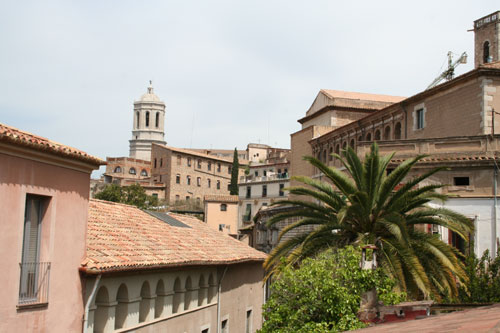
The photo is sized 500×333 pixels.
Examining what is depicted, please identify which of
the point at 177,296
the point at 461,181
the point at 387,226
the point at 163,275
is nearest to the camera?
the point at 387,226

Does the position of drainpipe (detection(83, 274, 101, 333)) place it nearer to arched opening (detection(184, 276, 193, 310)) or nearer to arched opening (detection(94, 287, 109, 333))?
arched opening (detection(94, 287, 109, 333))

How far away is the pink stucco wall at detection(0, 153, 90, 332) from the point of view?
13.4 m

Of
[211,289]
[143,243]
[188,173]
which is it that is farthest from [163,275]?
[188,173]

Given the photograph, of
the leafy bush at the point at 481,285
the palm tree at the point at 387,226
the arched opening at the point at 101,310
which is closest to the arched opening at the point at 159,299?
the arched opening at the point at 101,310

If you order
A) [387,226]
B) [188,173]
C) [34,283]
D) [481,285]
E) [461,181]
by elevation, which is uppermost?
[188,173]

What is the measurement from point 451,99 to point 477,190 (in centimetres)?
979

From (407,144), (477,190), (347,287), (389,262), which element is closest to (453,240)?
(477,190)

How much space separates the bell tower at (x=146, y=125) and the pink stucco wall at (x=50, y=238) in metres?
139

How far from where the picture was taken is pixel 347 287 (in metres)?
17.7

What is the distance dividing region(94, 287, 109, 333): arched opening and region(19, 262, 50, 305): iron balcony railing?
2629mm

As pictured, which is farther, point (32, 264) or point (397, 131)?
point (397, 131)

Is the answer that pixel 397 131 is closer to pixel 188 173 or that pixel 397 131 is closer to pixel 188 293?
pixel 188 293

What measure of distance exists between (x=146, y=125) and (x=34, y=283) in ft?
472

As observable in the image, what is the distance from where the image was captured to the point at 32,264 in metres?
14.2
